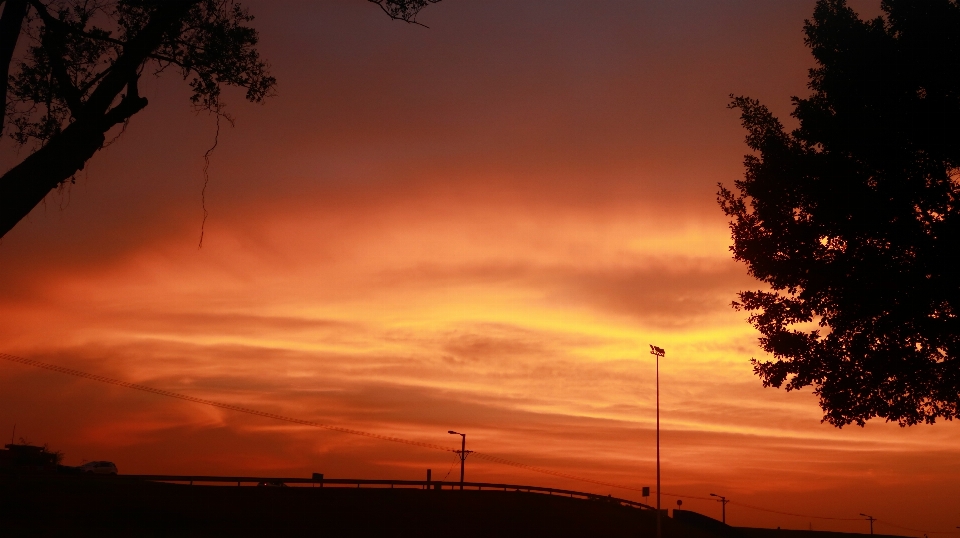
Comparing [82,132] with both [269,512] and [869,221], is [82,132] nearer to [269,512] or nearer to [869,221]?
[869,221]

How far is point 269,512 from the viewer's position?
146 feet

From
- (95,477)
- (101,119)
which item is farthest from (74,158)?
(95,477)

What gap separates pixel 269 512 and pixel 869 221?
36292 mm

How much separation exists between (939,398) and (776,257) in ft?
16.7

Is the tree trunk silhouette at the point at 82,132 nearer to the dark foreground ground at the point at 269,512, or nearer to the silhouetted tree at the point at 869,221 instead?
the silhouetted tree at the point at 869,221

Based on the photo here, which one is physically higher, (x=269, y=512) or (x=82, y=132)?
(x=82, y=132)

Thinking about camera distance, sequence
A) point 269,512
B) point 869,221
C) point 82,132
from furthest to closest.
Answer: point 269,512 → point 869,221 → point 82,132

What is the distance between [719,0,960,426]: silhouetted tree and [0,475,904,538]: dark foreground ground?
2997 centimetres

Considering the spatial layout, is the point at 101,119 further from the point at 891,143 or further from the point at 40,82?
the point at 891,143

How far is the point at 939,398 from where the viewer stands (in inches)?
763

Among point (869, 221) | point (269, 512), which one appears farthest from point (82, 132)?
point (269, 512)

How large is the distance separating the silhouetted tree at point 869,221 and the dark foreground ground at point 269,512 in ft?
98.3

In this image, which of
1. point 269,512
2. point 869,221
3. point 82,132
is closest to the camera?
point 82,132

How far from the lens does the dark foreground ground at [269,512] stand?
120 feet
